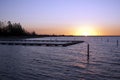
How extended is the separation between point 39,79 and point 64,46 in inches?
1522

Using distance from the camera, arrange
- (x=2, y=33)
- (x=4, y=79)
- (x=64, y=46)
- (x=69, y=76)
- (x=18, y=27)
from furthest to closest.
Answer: (x=18, y=27)
(x=2, y=33)
(x=64, y=46)
(x=69, y=76)
(x=4, y=79)

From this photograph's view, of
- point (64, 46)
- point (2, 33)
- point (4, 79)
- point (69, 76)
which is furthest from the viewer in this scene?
point (2, 33)

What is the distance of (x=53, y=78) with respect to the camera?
16.7 meters

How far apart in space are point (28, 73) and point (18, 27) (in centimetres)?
13474

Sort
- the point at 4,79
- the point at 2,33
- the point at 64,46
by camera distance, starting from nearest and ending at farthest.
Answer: the point at 4,79 < the point at 64,46 < the point at 2,33

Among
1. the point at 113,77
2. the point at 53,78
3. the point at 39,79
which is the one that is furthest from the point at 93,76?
the point at 39,79

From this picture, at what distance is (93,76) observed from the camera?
17.9 metres

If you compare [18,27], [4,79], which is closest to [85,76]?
[4,79]

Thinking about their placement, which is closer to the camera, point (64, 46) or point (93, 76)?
point (93, 76)

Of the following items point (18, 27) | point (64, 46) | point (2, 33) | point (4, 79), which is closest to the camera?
point (4, 79)

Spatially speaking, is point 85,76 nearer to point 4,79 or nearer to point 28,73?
point 28,73

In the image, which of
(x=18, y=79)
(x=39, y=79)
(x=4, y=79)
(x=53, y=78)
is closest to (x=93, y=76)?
(x=53, y=78)

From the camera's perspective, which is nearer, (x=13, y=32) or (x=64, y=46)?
(x=64, y=46)

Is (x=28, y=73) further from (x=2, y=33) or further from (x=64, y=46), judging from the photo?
(x=2, y=33)
